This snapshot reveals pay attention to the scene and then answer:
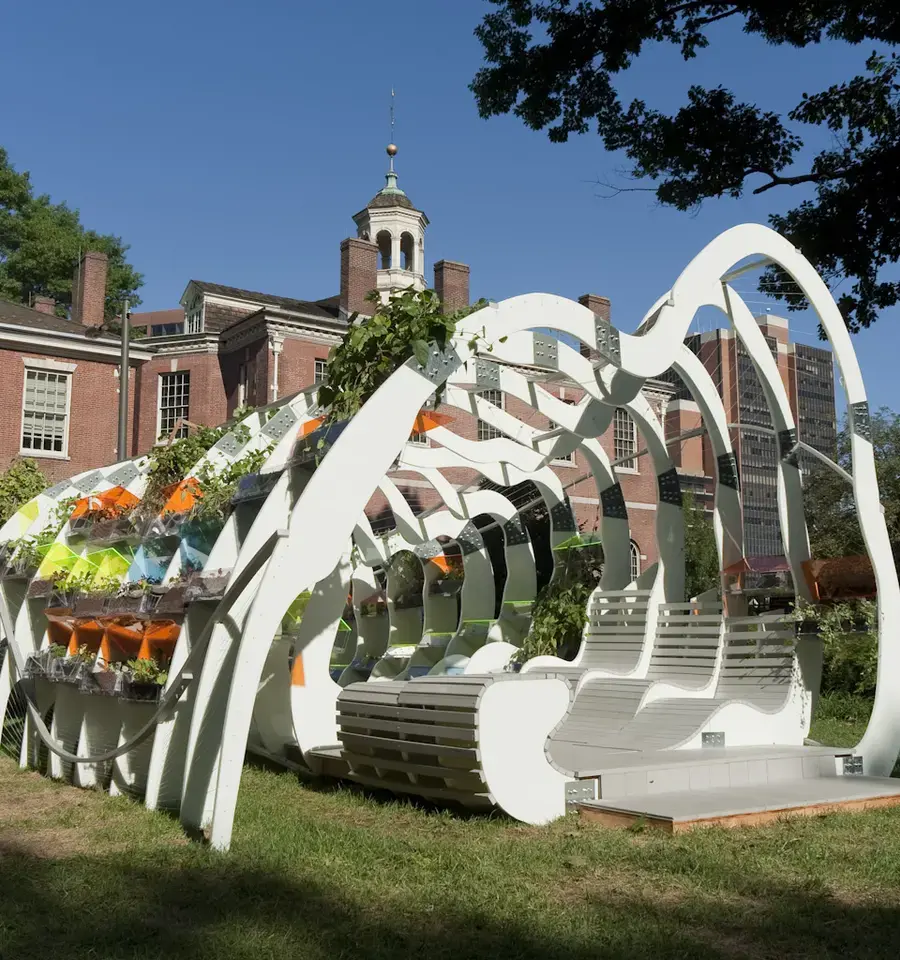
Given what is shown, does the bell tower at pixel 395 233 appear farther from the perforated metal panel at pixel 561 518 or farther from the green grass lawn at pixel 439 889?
the green grass lawn at pixel 439 889

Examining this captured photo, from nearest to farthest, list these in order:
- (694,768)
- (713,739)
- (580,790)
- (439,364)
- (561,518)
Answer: (439,364) < (580,790) < (694,768) < (713,739) < (561,518)

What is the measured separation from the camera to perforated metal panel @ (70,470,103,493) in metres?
11.1

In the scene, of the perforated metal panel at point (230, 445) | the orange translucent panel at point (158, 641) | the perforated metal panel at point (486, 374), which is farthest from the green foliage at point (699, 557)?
the orange translucent panel at point (158, 641)

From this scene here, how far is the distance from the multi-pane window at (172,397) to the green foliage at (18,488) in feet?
62.0

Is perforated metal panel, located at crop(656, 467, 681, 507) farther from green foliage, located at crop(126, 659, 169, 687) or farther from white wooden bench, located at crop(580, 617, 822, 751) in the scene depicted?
green foliage, located at crop(126, 659, 169, 687)

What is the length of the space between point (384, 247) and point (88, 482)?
32.7 meters

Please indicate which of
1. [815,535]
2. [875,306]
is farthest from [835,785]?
[815,535]

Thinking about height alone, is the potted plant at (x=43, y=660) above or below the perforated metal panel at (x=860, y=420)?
below

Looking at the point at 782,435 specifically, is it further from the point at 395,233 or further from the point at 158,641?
the point at 395,233

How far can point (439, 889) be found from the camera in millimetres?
5012

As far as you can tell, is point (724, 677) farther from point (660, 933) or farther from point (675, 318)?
point (660, 933)

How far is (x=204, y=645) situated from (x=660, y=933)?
340 cm

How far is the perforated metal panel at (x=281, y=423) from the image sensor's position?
29.2 feet

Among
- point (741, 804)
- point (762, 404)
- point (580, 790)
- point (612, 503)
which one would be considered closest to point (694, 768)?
point (741, 804)
